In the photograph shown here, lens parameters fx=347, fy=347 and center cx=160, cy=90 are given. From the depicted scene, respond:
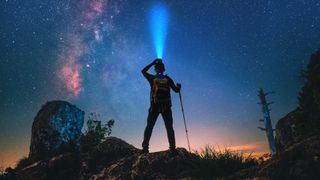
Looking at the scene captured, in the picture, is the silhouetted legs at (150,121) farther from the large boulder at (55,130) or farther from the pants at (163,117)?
the large boulder at (55,130)

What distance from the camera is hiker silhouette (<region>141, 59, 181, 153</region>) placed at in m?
9.55

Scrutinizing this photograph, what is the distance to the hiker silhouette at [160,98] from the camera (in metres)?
9.55

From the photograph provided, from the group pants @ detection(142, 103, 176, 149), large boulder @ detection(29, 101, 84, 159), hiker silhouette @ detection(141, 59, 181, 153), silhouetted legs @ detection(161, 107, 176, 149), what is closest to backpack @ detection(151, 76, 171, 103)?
hiker silhouette @ detection(141, 59, 181, 153)

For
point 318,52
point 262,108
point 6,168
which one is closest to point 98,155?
point 6,168

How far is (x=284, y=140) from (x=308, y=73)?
10.1 meters

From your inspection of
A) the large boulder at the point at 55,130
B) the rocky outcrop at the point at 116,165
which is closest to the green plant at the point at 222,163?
the rocky outcrop at the point at 116,165

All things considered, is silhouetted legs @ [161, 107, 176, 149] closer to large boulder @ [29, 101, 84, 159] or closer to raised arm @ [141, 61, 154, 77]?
raised arm @ [141, 61, 154, 77]

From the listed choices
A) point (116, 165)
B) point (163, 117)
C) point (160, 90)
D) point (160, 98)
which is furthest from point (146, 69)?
point (116, 165)

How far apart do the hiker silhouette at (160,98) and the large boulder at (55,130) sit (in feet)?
28.8

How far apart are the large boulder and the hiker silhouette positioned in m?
8.78

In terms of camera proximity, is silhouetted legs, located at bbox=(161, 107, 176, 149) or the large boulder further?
the large boulder

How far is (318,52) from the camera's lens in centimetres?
1655

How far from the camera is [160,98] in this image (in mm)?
9531

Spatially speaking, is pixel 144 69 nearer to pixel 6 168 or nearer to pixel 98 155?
pixel 98 155
